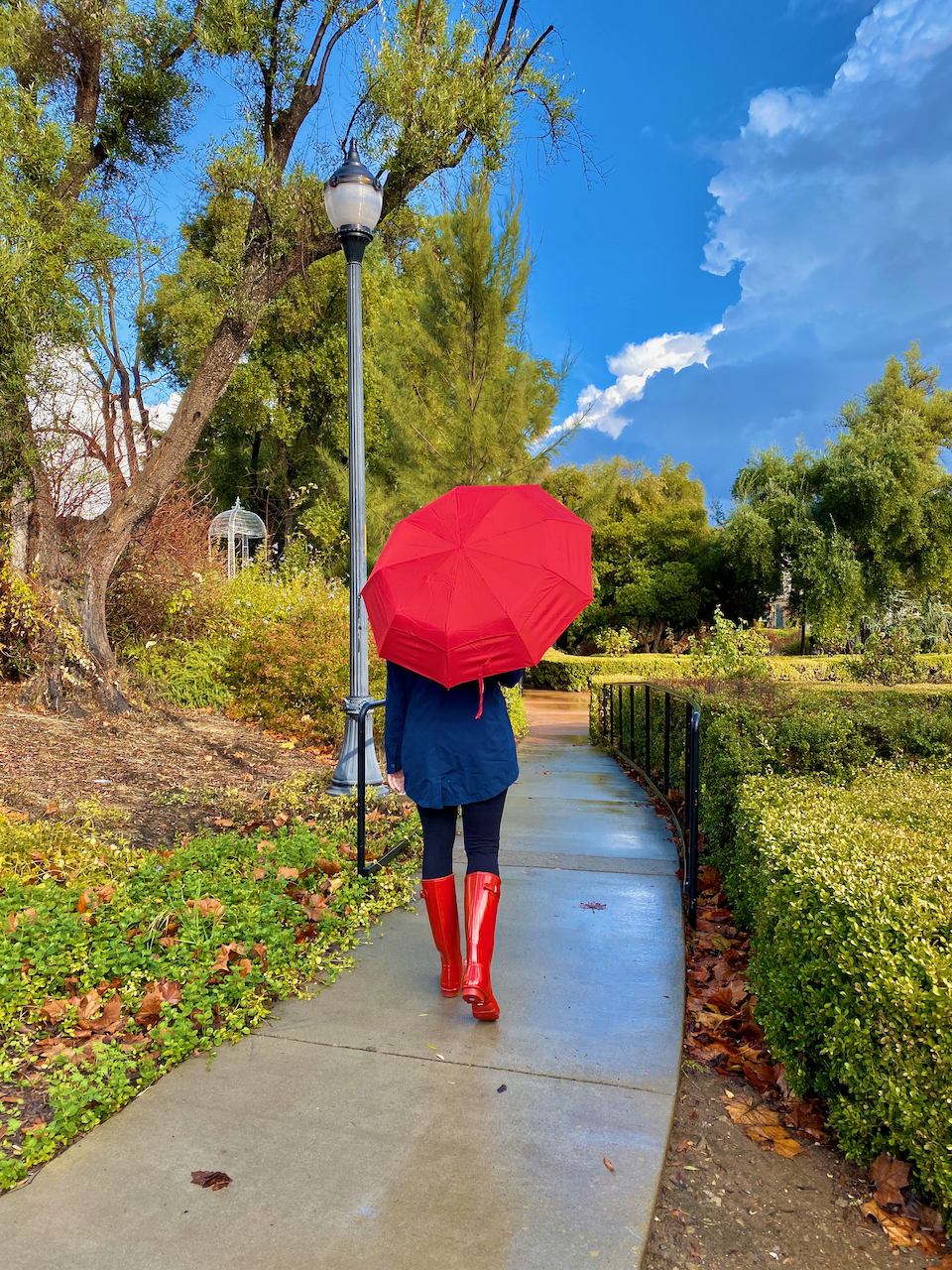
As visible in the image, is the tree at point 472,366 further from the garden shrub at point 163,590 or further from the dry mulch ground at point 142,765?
the dry mulch ground at point 142,765

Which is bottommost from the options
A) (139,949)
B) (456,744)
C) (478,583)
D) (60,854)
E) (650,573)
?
(139,949)

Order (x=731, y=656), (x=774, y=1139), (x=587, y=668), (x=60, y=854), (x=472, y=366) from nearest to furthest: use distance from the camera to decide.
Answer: (x=774, y=1139)
(x=60, y=854)
(x=731, y=656)
(x=472, y=366)
(x=587, y=668)

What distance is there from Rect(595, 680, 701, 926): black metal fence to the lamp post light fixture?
235cm

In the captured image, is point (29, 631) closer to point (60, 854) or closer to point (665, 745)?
point (60, 854)

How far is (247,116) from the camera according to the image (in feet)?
32.2

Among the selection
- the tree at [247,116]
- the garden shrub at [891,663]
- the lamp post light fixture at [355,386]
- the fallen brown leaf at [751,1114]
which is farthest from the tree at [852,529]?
the fallen brown leaf at [751,1114]

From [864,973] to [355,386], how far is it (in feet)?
17.7

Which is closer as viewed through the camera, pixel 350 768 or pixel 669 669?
pixel 350 768

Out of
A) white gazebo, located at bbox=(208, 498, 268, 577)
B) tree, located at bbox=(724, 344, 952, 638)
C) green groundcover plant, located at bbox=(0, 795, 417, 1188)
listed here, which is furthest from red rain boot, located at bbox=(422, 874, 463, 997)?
tree, located at bbox=(724, 344, 952, 638)

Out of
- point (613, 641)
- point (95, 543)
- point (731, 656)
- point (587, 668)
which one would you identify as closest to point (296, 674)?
point (95, 543)

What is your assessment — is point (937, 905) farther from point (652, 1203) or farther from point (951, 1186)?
point (652, 1203)

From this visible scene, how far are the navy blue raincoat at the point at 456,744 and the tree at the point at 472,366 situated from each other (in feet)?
46.9

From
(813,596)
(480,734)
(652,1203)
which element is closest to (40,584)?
(480,734)

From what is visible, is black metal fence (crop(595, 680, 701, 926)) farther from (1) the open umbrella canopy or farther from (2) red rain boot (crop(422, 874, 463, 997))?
(1) the open umbrella canopy
